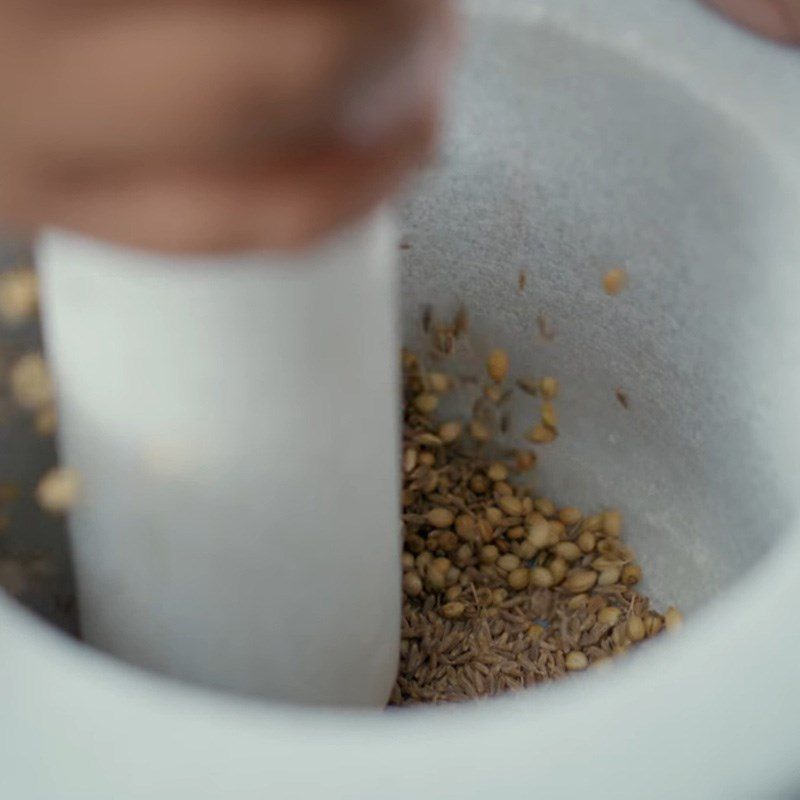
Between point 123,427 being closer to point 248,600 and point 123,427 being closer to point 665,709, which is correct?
point 248,600

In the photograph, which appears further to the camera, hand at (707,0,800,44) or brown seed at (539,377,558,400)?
brown seed at (539,377,558,400)

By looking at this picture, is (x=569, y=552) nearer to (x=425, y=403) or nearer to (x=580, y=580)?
(x=580, y=580)

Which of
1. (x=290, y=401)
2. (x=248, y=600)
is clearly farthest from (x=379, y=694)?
(x=290, y=401)

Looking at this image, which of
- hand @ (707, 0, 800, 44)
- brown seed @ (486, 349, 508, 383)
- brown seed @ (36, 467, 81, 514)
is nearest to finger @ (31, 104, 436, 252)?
brown seed @ (36, 467, 81, 514)

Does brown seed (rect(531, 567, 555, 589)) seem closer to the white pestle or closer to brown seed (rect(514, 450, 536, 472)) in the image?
brown seed (rect(514, 450, 536, 472))

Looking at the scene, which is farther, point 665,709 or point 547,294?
point 547,294
